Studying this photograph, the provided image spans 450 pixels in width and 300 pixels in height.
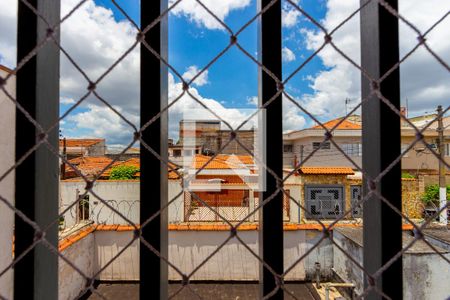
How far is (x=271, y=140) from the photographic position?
43cm

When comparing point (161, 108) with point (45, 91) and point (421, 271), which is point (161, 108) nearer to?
point (45, 91)

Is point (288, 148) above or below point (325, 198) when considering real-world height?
above

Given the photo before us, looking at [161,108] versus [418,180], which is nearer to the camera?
[161,108]

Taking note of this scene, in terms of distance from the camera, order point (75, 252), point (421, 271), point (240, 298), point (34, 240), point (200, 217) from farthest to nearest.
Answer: point (200, 217) < point (240, 298) < point (75, 252) < point (421, 271) < point (34, 240)

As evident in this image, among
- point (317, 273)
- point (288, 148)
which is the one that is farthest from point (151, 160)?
point (288, 148)

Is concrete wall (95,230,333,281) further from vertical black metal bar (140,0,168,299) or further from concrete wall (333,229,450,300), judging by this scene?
vertical black metal bar (140,0,168,299)

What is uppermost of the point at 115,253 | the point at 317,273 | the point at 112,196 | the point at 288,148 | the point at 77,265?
the point at 288,148

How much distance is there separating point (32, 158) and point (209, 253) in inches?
182

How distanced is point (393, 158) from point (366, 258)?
0.57ft

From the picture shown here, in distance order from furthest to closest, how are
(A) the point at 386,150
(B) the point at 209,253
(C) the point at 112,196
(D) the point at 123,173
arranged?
(D) the point at 123,173 → (C) the point at 112,196 → (B) the point at 209,253 → (A) the point at 386,150

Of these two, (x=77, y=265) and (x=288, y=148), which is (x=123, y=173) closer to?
(x=77, y=265)

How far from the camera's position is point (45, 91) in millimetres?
422

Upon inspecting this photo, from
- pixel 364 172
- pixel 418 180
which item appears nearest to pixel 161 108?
pixel 364 172

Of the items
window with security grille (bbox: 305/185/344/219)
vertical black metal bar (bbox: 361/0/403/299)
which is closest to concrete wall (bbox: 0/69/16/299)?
vertical black metal bar (bbox: 361/0/403/299)
